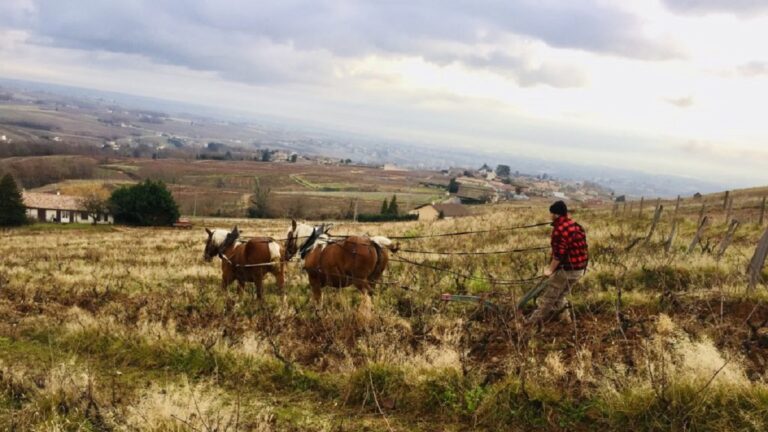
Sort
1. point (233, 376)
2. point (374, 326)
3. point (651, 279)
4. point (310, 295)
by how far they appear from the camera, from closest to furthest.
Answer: point (233, 376) < point (374, 326) < point (651, 279) < point (310, 295)

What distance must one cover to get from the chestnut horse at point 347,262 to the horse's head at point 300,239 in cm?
20

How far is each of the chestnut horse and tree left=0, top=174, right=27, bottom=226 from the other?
5356cm

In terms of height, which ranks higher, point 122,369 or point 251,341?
point 251,341

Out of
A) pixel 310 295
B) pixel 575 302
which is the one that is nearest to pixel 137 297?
pixel 310 295

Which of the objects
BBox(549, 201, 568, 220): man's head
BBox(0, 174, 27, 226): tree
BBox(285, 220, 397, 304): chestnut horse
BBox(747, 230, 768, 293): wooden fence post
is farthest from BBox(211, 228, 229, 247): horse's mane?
BBox(0, 174, 27, 226): tree

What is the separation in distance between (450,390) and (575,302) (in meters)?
3.81

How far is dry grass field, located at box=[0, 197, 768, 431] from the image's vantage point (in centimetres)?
466

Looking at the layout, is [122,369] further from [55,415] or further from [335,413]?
[335,413]

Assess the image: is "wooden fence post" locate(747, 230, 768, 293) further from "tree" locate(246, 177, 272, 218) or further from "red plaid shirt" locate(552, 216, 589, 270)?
"tree" locate(246, 177, 272, 218)

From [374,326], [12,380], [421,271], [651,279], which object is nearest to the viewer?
[12,380]

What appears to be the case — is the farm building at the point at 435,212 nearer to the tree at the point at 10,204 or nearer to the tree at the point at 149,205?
the tree at the point at 149,205

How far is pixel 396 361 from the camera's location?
18.8 ft

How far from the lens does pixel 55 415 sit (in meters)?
4.68

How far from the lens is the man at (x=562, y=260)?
23.6 feet
